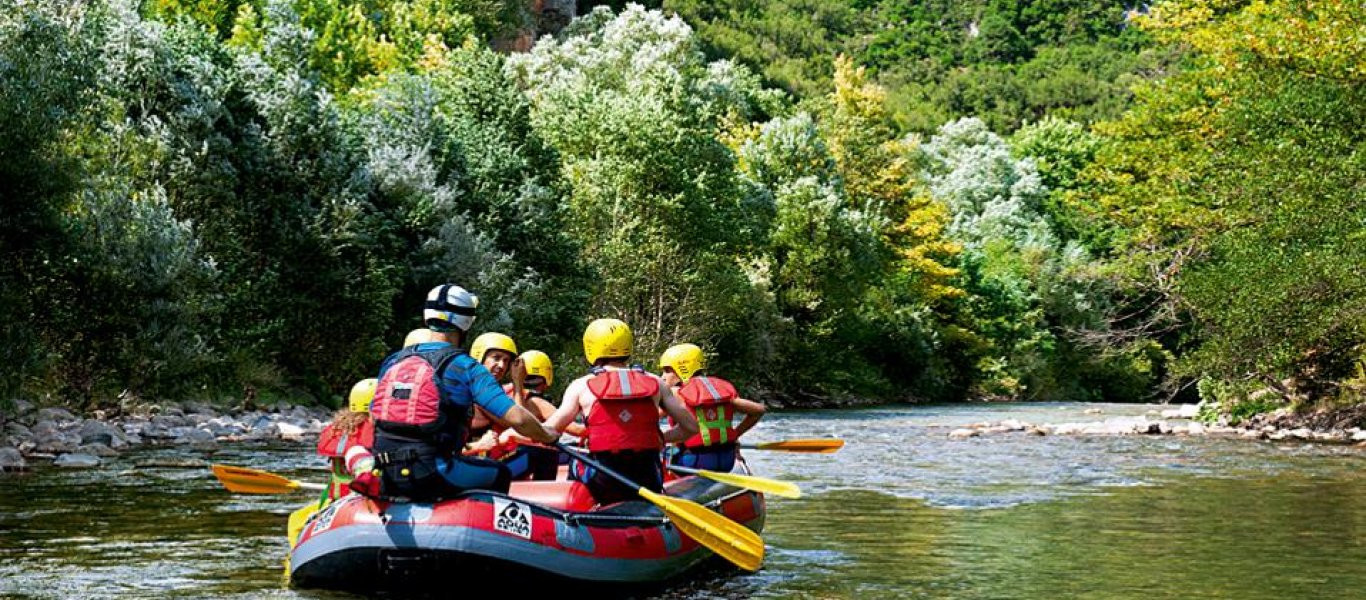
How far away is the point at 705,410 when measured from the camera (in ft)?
39.7

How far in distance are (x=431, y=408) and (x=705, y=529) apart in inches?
80.6

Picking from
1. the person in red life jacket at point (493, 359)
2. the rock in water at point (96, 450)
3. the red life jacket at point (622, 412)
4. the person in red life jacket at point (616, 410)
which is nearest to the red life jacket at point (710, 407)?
the person in red life jacket at point (493, 359)

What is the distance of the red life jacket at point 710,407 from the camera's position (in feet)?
39.2

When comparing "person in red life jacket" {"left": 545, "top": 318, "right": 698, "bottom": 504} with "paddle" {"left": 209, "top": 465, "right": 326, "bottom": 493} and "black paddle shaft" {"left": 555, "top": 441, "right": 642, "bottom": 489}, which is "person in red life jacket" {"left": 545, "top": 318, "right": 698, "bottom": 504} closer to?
"black paddle shaft" {"left": 555, "top": 441, "right": 642, "bottom": 489}

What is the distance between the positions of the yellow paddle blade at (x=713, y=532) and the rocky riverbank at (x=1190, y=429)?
17.7 meters

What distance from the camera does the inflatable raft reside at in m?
8.70

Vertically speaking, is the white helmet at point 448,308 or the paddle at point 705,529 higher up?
the white helmet at point 448,308

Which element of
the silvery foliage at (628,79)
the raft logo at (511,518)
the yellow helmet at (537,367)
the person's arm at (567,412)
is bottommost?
the raft logo at (511,518)

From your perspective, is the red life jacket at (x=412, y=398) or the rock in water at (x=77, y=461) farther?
the rock in water at (x=77, y=461)

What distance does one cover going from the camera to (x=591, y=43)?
2425 inches

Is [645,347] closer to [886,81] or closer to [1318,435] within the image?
[1318,435]

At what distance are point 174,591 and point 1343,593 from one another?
7.28 metres

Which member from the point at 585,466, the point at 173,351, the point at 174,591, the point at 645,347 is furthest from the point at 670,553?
the point at 645,347

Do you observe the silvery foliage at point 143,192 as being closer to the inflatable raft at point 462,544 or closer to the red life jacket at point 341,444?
the red life jacket at point 341,444
